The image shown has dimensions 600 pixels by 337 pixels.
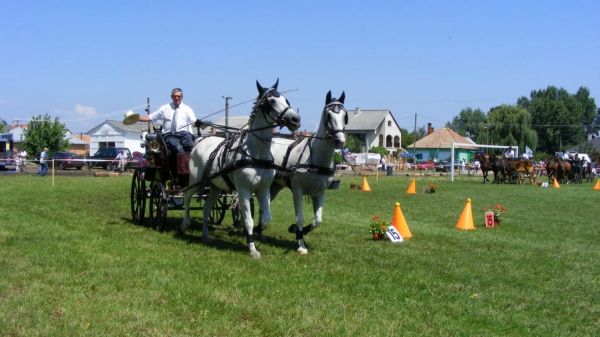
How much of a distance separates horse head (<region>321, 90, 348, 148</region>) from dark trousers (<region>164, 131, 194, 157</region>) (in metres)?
3.40

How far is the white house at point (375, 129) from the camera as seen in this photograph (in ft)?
304

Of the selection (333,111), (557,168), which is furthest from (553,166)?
(333,111)

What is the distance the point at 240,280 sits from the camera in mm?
7406

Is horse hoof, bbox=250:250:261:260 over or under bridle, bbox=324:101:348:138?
under

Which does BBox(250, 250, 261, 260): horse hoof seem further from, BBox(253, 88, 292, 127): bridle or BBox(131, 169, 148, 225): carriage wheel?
BBox(131, 169, 148, 225): carriage wheel

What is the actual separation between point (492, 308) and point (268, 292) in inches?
93.7

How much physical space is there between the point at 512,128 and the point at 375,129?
65.5 feet

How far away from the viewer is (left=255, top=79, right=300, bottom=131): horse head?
8852 mm

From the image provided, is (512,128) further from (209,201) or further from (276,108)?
(276,108)

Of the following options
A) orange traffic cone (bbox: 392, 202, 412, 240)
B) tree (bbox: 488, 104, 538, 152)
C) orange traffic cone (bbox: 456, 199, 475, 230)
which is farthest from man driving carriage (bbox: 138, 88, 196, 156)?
tree (bbox: 488, 104, 538, 152)

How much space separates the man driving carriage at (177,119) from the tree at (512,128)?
85.3 metres

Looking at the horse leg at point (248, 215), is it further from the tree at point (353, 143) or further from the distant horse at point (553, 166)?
the tree at point (353, 143)

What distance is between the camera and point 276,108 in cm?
902

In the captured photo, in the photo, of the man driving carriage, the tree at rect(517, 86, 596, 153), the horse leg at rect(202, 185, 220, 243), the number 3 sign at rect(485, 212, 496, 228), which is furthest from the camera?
the tree at rect(517, 86, 596, 153)
